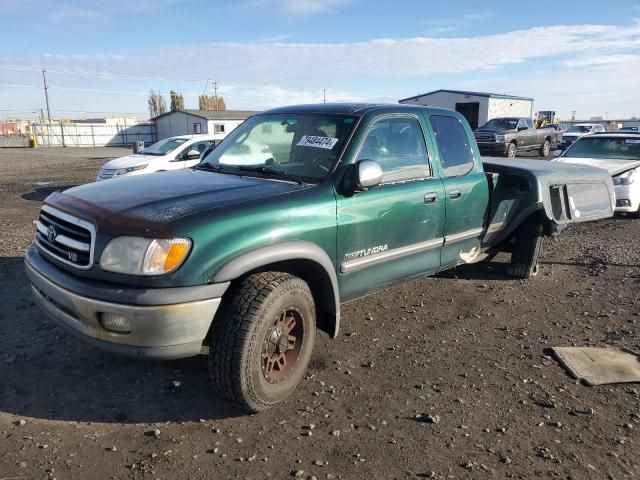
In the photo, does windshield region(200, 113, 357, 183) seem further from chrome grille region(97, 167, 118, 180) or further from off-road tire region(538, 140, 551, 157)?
off-road tire region(538, 140, 551, 157)

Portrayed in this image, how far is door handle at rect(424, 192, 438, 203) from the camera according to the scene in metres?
4.39

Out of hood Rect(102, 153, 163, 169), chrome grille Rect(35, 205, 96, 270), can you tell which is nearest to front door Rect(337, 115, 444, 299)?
chrome grille Rect(35, 205, 96, 270)

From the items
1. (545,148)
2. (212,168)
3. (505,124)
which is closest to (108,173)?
(212,168)

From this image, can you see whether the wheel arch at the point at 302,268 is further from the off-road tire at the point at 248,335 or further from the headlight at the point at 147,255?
the headlight at the point at 147,255

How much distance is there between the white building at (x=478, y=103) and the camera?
122 ft

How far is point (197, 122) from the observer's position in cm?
4794

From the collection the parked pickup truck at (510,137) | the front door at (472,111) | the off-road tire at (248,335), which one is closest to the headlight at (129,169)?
the off-road tire at (248,335)

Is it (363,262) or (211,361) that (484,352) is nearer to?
(363,262)

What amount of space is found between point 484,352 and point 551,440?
120 cm

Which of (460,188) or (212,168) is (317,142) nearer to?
(212,168)

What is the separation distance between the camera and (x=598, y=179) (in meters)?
6.24

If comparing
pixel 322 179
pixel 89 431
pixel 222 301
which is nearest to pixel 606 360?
pixel 322 179

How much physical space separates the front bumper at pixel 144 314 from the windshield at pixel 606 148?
9.71 metres

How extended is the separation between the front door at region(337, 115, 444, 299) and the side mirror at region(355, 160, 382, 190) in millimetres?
166
